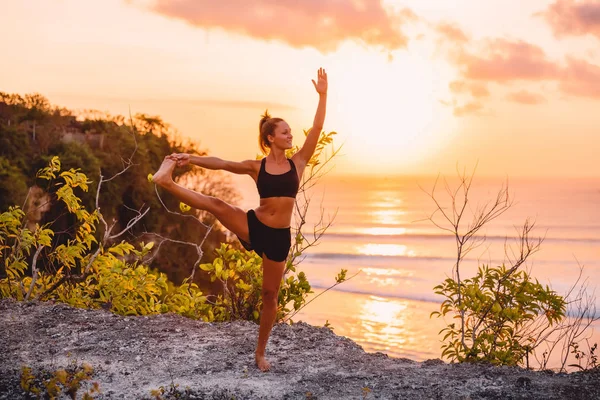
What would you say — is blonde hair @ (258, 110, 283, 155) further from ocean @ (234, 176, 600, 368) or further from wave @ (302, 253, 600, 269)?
wave @ (302, 253, 600, 269)

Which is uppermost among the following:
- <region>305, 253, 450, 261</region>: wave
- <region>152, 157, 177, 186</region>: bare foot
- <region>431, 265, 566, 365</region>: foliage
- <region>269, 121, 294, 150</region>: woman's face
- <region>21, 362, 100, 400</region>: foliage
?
<region>269, 121, 294, 150</region>: woman's face

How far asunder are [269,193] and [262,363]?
136cm

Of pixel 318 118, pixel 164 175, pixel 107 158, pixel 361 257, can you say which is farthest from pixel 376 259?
pixel 164 175

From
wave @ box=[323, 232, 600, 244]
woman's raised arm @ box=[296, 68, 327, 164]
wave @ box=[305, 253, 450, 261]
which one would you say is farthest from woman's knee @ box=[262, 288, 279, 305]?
wave @ box=[323, 232, 600, 244]

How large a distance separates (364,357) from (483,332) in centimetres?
122

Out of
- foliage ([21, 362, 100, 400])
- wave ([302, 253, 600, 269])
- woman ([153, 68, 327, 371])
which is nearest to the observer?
foliage ([21, 362, 100, 400])

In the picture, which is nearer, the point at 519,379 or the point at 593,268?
the point at 519,379

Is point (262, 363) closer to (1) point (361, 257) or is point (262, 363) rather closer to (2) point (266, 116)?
(2) point (266, 116)

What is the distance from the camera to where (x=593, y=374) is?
17.1 ft

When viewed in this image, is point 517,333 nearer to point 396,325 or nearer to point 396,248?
point 396,325

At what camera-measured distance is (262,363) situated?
5.31 m

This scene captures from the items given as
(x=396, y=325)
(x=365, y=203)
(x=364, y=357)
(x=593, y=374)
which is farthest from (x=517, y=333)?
(x=365, y=203)

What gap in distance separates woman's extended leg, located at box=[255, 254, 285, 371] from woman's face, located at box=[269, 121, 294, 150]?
0.87m

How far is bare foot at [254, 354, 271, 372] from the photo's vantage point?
17.3ft
